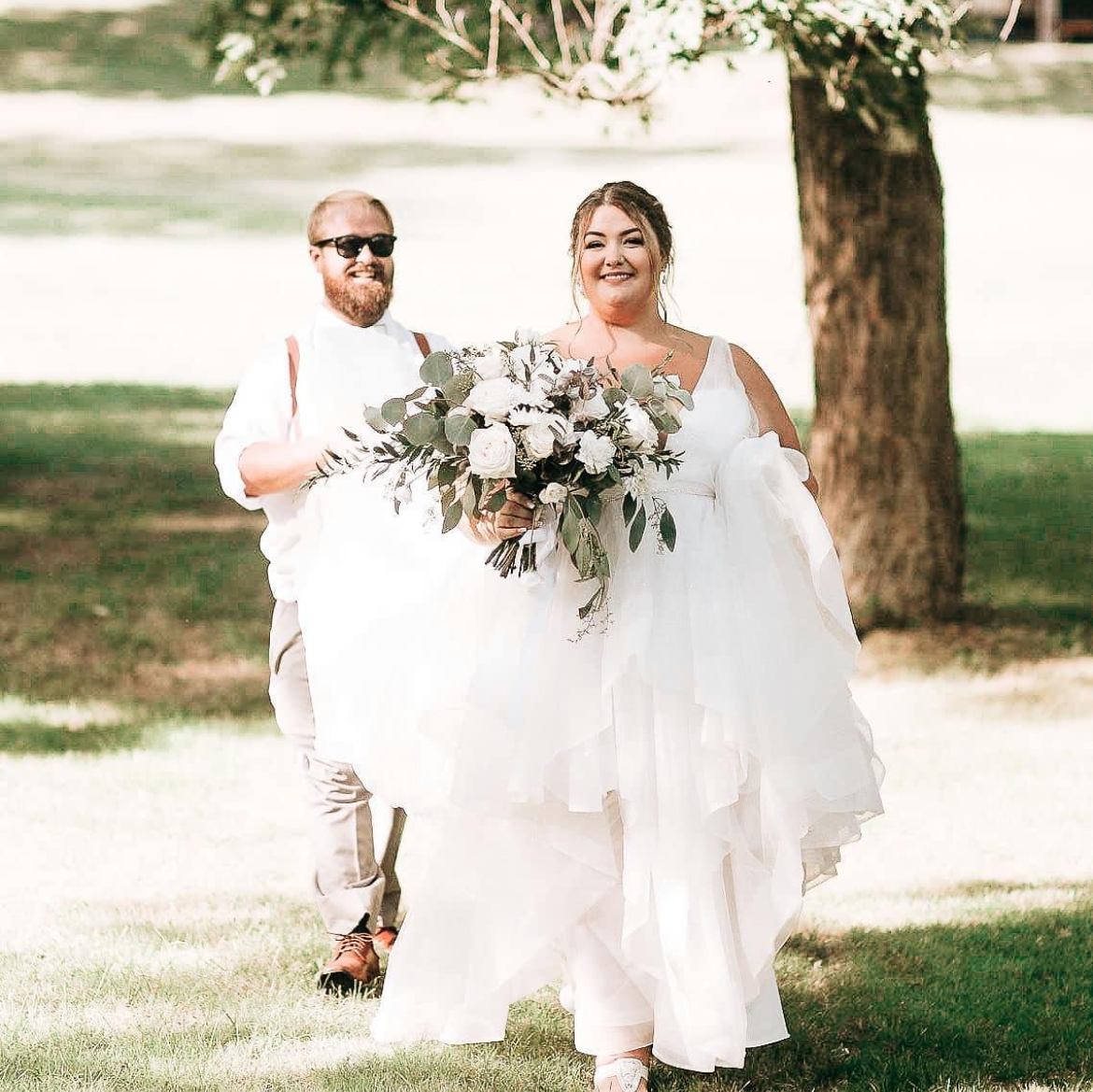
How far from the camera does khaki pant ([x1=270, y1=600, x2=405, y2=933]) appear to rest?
5746 millimetres

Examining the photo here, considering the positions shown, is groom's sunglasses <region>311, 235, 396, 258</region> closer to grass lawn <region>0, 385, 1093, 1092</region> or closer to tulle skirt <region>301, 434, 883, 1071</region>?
tulle skirt <region>301, 434, 883, 1071</region>

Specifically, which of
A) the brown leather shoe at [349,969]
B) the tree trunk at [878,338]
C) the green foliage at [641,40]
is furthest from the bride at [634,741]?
the tree trunk at [878,338]

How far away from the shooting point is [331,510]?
544 cm

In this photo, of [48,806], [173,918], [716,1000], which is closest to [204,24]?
[48,806]

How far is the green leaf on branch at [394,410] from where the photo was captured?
4762mm

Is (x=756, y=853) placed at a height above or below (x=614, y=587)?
below

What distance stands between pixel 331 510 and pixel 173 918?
5.94 feet

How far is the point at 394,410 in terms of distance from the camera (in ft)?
15.6

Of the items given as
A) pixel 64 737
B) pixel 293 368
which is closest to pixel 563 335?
pixel 293 368

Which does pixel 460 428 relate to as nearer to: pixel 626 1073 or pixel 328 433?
pixel 328 433

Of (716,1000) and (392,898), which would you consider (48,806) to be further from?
(716,1000)

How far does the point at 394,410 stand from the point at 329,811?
60.9 inches

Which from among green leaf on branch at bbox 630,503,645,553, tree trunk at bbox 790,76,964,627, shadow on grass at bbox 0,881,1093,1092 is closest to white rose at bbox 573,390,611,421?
green leaf on branch at bbox 630,503,645,553

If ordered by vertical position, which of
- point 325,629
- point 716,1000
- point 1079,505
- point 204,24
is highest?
point 204,24
